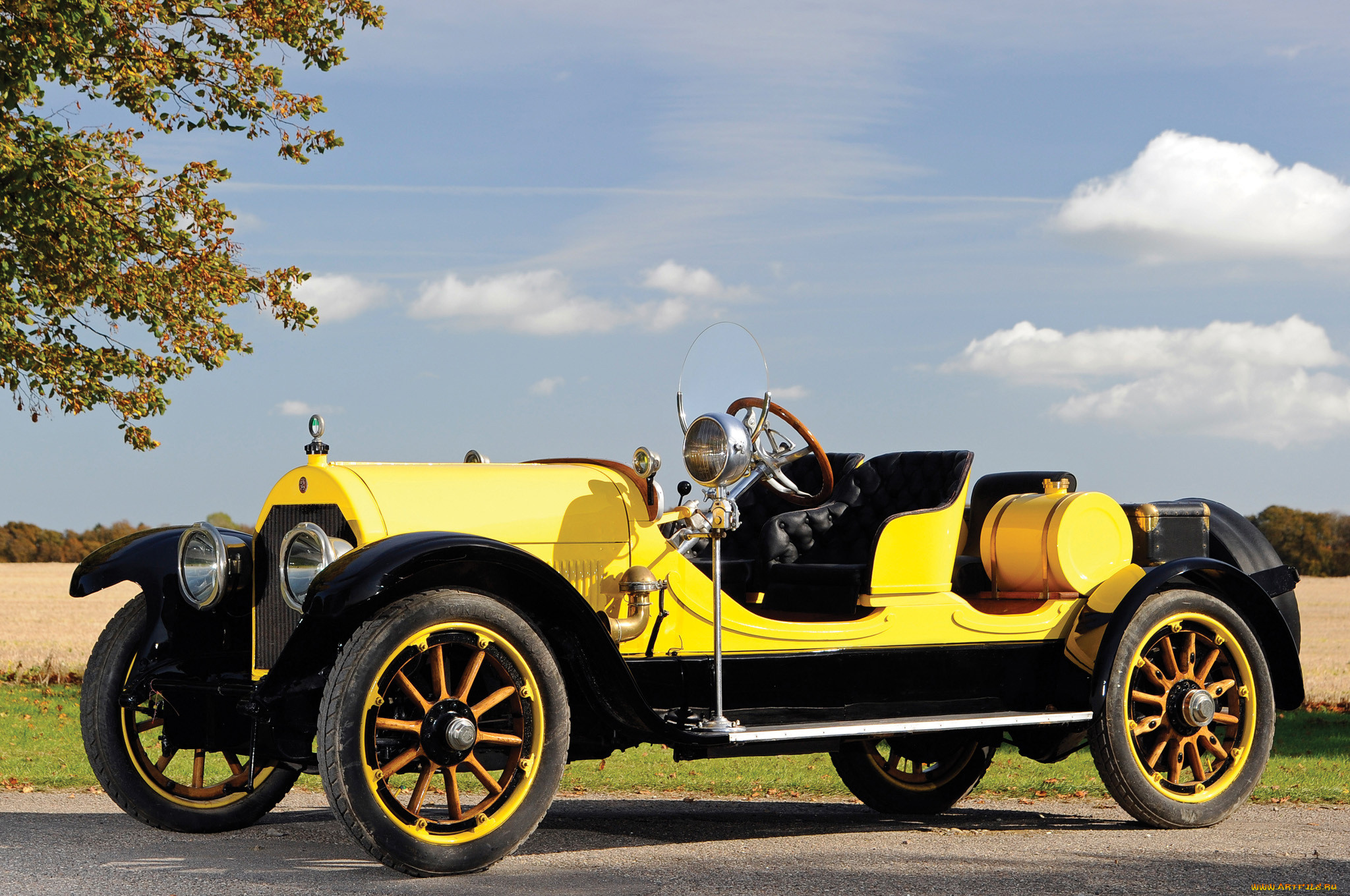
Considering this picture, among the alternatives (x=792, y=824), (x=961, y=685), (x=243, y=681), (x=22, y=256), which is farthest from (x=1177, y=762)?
(x=22, y=256)

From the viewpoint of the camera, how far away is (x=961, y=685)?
6.79 m

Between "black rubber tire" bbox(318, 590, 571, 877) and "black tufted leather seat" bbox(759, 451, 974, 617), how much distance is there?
6.05ft

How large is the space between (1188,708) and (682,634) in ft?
9.25

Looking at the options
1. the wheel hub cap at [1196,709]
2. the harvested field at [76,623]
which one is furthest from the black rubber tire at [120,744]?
the harvested field at [76,623]

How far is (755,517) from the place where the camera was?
25.0ft

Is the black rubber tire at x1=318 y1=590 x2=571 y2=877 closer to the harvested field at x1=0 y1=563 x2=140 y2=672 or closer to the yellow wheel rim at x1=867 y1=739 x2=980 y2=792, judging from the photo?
the yellow wheel rim at x1=867 y1=739 x2=980 y2=792

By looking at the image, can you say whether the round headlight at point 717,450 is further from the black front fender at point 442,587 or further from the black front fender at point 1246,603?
the black front fender at point 1246,603

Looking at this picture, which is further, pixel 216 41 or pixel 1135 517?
pixel 216 41

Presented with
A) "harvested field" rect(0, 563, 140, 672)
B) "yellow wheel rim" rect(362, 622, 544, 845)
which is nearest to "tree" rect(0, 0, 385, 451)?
"harvested field" rect(0, 563, 140, 672)

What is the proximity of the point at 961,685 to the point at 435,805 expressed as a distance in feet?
9.92

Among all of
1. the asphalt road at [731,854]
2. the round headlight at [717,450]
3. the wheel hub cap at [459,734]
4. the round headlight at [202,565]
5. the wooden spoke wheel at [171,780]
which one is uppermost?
the round headlight at [717,450]

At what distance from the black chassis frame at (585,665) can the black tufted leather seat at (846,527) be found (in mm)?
479

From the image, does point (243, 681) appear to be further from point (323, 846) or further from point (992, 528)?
point (992, 528)

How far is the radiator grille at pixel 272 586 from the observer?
5.91 metres
